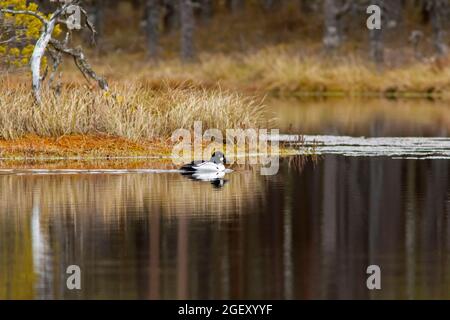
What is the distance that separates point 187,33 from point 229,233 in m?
55.2

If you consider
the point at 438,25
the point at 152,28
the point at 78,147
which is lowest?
the point at 78,147

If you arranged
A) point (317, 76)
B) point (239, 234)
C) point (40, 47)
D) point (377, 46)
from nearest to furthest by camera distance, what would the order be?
point (239, 234) < point (40, 47) < point (317, 76) < point (377, 46)

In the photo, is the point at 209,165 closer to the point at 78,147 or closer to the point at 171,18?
the point at 78,147

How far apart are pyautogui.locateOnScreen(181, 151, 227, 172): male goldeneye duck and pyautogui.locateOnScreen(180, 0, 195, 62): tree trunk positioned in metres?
45.0

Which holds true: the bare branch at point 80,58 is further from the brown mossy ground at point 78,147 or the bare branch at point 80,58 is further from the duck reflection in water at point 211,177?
the duck reflection in water at point 211,177

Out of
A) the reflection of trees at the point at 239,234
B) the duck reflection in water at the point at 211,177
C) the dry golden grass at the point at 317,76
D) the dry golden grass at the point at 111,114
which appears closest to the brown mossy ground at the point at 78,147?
the dry golden grass at the point at 111,114

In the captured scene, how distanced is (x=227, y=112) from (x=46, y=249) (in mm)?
14463

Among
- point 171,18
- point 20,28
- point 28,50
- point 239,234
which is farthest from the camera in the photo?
point 171,18

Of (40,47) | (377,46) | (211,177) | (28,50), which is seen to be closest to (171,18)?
(377,46)

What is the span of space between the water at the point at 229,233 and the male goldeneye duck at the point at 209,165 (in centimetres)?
46

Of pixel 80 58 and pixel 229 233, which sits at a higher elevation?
pixel 80 58

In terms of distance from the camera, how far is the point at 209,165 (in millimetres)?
24344
